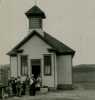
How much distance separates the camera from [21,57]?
4459cm

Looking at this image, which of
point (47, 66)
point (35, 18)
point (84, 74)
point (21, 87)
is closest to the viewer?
point (21, 87)

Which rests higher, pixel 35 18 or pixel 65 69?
pixel 35 18

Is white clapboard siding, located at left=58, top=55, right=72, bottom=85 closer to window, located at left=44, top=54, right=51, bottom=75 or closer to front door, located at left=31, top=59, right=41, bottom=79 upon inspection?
front door, located at left=31, top=59, right=41, bottom=79

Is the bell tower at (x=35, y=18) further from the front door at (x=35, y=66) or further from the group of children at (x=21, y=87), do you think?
the group of children at (x=21, y=87)

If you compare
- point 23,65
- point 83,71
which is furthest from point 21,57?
point 83,71

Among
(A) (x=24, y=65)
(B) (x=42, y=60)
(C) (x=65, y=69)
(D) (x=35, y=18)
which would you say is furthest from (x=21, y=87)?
(D) (x=35, y=18)

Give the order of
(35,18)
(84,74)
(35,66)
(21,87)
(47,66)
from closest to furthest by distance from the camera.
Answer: (21,87) < (47,66) < (35,66) < (35,18) < (84,74)

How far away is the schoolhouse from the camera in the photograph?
4384 centimetres

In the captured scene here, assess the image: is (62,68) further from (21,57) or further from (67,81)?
(21,57)

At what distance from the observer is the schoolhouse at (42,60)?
43844mm

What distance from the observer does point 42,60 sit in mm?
43938

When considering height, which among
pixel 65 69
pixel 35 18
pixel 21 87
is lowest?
pixel 21 87

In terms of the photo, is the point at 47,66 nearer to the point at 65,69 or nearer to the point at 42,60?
the point at 42,60

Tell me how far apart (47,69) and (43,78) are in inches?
40.2
